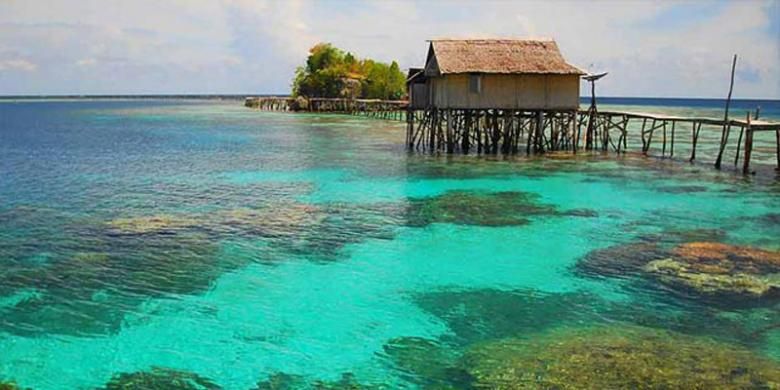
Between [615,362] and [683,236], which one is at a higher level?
[683,236]

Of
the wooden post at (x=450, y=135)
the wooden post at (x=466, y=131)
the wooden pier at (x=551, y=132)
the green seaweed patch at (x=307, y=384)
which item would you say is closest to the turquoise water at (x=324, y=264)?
the green seaweed patch at (x=307, y=384)

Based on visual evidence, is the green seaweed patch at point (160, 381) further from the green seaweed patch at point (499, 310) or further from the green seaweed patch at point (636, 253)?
the green seaweed patch at point (636, 253)

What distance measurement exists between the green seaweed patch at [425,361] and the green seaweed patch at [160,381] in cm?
225

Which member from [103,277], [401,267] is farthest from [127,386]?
[401,267]

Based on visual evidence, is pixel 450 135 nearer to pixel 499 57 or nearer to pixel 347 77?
pixel 499 57

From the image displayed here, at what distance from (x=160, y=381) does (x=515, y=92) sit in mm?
23546

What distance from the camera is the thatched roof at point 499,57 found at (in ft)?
93.4

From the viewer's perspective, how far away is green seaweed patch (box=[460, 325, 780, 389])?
781 centimetres

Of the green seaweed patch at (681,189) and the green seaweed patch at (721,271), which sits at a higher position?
the green seaweed patch at (681,189)

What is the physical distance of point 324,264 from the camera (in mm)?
12836

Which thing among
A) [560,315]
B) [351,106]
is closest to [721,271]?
[560,315]

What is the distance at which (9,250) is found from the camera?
13.6m

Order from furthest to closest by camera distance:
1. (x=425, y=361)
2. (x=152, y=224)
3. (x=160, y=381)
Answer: (x=152, y=224) → (x=425, y=361) → (x=160, y=381)

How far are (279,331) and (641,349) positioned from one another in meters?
4.90
